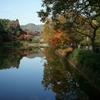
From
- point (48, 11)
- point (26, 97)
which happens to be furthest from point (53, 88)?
point (48, 11)

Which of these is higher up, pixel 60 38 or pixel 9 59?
pixel 60 38

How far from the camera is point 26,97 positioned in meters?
12.5

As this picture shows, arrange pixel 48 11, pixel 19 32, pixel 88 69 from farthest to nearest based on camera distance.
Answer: pixel 19 32
pixel 88 69
pixel 48 11

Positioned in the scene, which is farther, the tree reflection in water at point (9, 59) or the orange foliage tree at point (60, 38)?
the orange foliage tree at point (60, 38)

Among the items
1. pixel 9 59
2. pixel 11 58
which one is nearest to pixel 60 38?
pixel 9 59

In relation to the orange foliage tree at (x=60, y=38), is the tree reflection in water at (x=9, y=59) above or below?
below

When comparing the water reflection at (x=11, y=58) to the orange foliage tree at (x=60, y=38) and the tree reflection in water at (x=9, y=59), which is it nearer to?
the tree reflection in water at (x=9, y=59)

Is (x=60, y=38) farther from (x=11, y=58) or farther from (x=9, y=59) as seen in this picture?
(x=11, y=58)

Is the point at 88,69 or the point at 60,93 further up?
the point at 88,69

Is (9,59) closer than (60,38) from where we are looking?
No

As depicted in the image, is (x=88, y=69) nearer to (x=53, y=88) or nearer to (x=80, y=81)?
(x=80, y=81)

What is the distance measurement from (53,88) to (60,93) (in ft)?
4.65

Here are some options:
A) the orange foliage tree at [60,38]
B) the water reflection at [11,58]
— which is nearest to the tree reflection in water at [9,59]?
the water reflection at [11,58]

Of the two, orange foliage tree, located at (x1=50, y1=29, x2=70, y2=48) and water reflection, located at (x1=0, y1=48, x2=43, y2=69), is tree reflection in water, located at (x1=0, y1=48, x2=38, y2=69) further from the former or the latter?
orange foliage tree, located at (x1=50, y1=29, x2=70, y2=48)
